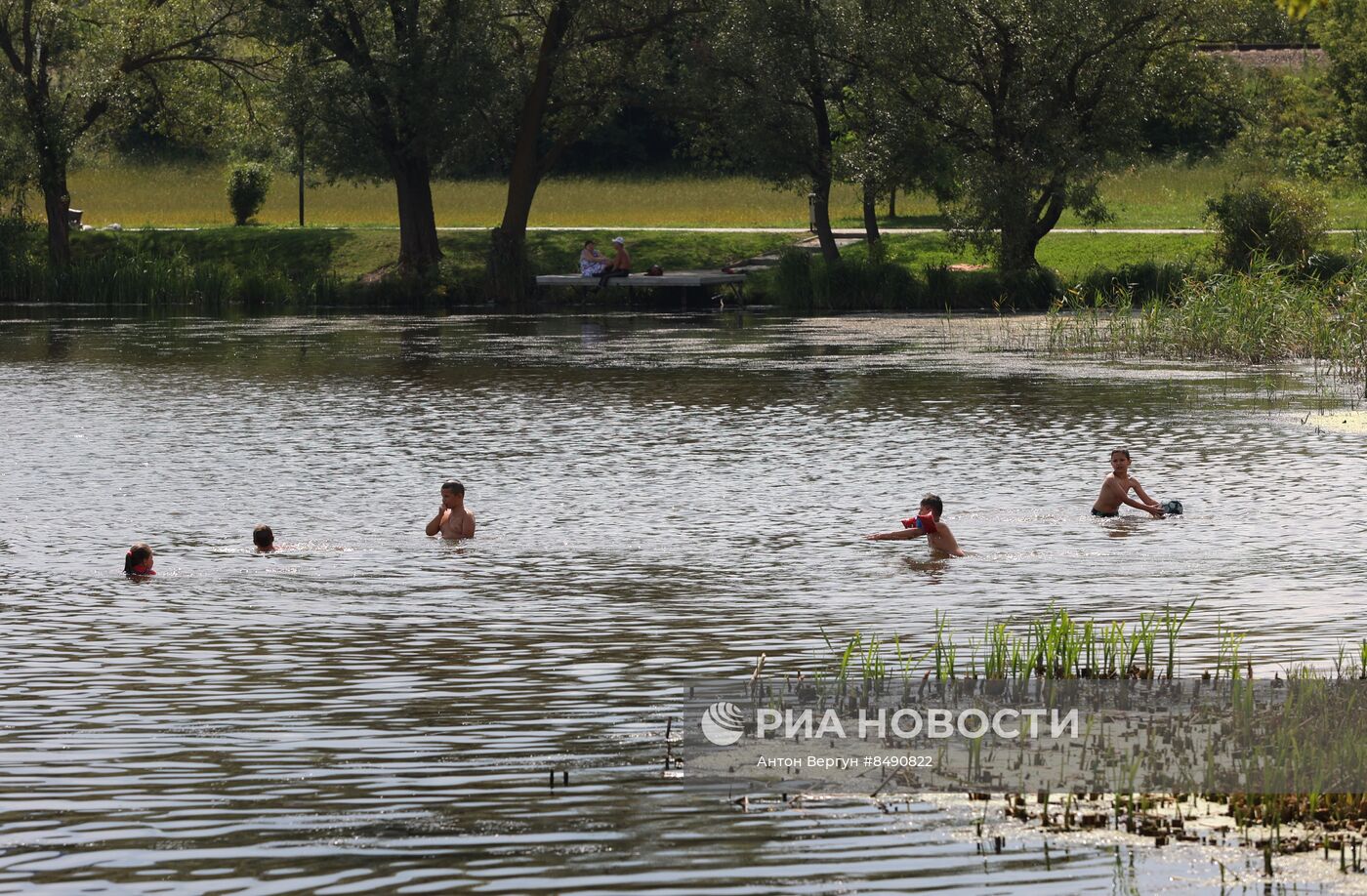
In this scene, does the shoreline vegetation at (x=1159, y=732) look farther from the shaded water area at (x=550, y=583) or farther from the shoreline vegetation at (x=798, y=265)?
the shoreline vegetation at (x=798, y=265)

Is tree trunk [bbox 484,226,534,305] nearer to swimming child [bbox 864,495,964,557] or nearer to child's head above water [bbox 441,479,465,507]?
child's head above water [bbox 441,479,465,507]

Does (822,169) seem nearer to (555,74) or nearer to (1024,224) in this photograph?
(1024,224)

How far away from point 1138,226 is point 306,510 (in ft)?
157

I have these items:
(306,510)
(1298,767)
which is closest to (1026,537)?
(306,510)

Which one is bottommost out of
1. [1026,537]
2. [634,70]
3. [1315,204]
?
[1026,537]

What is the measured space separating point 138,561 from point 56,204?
5019cm

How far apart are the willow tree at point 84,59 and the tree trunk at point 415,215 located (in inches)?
322

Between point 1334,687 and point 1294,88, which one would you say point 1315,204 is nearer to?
point 1294,88

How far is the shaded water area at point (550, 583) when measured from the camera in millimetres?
10477

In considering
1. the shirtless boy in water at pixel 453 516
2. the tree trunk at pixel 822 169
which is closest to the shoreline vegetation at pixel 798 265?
the tree trunk at pixel 822 169

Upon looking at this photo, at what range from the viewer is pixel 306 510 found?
24.7 m

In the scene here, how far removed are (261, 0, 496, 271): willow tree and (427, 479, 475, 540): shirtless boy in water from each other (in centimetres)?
3924

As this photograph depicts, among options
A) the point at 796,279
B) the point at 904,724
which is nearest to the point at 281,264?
the point at 796,279

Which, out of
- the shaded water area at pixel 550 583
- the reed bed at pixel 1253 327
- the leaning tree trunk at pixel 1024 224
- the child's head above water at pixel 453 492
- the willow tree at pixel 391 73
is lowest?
the shaded water area at pixel 550 583
